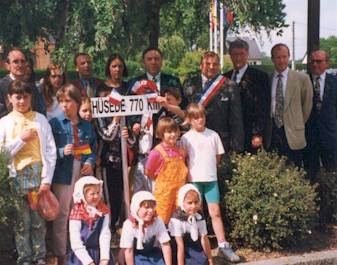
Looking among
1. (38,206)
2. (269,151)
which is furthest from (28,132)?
(269,151)

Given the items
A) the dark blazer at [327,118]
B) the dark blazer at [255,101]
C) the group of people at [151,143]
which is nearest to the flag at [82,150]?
the group of people at [151,143]

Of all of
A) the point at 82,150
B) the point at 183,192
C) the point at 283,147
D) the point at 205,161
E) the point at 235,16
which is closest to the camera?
the point at 183,192

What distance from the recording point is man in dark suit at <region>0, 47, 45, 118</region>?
5.12 meters

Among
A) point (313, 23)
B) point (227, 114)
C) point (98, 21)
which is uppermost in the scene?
point (313, 23)

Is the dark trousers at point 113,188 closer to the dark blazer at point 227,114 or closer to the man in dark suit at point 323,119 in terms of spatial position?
the dark blazer at point 227,114

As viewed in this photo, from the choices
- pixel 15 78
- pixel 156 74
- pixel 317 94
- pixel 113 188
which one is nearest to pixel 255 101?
pixel 317 94

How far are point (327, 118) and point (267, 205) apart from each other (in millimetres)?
1523

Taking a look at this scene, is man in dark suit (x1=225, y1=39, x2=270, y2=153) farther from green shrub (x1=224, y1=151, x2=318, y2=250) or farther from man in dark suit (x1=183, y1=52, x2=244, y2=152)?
green shrub (x1=224, y1=151, x2=318, y2=250)

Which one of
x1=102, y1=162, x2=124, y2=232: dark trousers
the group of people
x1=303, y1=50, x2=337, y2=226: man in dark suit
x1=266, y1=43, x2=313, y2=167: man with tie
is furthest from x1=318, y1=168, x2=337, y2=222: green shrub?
x1=102, y1=162, x2=124, y2=232: dark trousers

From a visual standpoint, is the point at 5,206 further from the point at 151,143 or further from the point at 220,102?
the point at 220,102

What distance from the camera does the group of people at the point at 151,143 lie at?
464 cm

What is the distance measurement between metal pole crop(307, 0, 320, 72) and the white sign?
9.95 feet

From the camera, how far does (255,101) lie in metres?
5.90

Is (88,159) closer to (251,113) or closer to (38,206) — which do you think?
(38,206)
